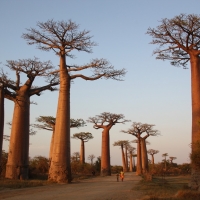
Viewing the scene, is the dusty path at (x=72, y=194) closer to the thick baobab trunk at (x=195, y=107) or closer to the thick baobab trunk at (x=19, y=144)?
the thick baobab trunk at (x=195, y=107)

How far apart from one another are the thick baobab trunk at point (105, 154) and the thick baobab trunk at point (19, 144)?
1450cm

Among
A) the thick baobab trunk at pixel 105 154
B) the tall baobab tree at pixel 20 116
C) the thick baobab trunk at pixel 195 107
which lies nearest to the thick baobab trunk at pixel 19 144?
the tall baobab tree at pixel 20 116

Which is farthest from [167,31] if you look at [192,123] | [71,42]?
[71,42]

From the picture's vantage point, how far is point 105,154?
3009cm

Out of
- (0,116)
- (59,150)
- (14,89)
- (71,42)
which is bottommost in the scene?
(59,150)

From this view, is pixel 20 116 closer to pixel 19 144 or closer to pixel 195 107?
pixel 19 144

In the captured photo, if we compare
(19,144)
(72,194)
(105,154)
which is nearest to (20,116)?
(19,144)

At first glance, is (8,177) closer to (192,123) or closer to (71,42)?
(71,42)

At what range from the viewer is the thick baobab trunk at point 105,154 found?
2970 centimetres

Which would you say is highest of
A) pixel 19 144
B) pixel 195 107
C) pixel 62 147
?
pixel 195 107

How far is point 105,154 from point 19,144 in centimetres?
1532

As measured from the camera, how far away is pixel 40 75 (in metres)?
17.1

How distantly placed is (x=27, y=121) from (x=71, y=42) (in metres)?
4.61

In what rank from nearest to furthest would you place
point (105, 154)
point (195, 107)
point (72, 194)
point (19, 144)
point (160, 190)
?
point (72, 194), point (160, 190), point (195, 107), point (19, 144), point (105, 154)
